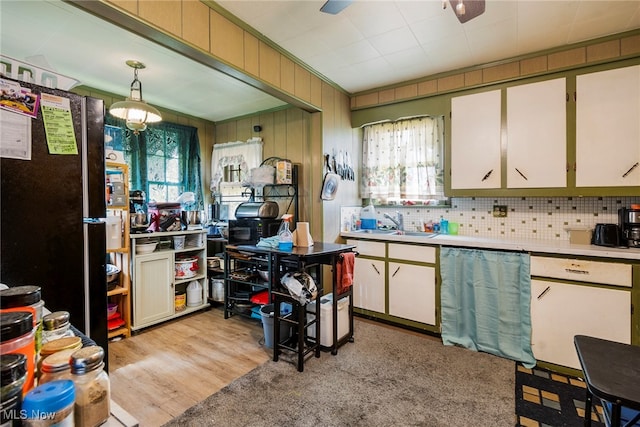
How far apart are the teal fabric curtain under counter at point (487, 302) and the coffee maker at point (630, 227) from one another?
29.1 inches

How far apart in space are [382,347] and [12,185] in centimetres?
263

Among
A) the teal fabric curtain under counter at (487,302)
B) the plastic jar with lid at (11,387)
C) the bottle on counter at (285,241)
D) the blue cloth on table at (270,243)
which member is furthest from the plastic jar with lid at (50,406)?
the teal fabric curtain under counter at (487,302)

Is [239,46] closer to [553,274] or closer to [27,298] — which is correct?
[27,298]

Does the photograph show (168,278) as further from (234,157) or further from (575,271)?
(575,271)

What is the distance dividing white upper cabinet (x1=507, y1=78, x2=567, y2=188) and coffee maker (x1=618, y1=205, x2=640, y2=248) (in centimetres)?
45

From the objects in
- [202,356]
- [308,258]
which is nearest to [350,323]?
[308,258]

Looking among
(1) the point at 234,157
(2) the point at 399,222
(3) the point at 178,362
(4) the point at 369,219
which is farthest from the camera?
(1) the point at 234,157

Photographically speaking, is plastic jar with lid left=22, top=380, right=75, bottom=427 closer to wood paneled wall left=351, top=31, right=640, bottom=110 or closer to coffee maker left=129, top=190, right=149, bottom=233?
coffee maker left=129, top=190, right=149, bottom=233

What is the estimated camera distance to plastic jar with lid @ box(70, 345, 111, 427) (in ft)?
1.68

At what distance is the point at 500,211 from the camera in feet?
9.85

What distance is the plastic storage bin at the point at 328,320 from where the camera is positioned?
98.9 inches

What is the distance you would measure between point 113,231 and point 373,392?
2557 millimetres

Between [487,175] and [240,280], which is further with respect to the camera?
[240,280]

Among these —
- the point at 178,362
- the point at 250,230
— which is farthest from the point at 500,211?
the point at 178,362
